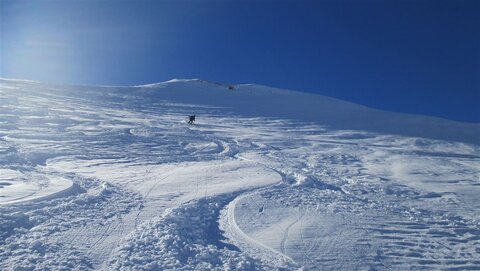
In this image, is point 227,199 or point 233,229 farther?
point 227,199

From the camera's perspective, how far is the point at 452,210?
768 cm

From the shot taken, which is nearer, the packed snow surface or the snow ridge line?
the packed snow surface

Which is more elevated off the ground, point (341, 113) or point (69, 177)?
point (341, 113)

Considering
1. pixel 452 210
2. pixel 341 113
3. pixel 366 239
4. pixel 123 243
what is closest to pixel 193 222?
pixel 123 243

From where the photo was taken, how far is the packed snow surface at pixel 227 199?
17.5 ft

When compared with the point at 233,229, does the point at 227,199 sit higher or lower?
higher

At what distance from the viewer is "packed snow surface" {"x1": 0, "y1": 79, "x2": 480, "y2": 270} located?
210 inches

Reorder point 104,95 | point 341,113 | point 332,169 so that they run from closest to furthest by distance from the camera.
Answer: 1. point 332,169
2. point 341,113
3. point 104,95

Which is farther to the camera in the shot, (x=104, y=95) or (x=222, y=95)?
(x=222, y=95)

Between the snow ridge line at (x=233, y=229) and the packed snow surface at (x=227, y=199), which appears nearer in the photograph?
the packed snow surface at (x=227, y=199)

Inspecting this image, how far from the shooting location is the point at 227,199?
771cm

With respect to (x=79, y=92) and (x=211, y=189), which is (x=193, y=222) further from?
(x=79, y=92)

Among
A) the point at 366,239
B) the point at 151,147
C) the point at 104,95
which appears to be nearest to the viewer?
the point at 366,239

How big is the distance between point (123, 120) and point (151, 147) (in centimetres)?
758
